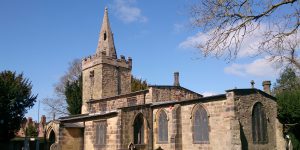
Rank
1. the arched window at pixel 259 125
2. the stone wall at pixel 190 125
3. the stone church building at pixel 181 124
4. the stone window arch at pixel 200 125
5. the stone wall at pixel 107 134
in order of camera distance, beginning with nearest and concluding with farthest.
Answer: the stone wall at pixel 190 125
the stone church building at pixel 181 124
the arched window at pixel 259 125
the stone window arch at pixel 200 125
the stone wall at pixel 107 134

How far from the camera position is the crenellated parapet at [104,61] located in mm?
38875

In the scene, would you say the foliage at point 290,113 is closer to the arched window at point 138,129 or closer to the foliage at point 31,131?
the arched window at point 138,129

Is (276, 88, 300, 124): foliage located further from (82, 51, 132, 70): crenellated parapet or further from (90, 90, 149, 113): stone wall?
(82, 51, 132, 70): crenellated parapet

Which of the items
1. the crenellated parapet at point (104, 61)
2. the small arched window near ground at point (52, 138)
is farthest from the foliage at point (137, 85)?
the small arched window near ground at point (52, 138)

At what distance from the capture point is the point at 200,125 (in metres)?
21.4

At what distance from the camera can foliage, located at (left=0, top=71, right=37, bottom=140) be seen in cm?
3023

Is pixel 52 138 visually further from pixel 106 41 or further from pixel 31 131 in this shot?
pixel 31 131

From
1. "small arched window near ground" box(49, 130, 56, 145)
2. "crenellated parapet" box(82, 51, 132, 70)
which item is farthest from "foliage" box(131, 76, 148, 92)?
"small arched window near ground" box(49, 130, 56, 145)

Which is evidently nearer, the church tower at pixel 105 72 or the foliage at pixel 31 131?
the church tower at pixel 105 72

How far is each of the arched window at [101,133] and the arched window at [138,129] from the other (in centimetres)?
267

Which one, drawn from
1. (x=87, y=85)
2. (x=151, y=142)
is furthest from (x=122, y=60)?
(x=151, y=142)

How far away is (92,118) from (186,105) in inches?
337

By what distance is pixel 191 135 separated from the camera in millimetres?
21891

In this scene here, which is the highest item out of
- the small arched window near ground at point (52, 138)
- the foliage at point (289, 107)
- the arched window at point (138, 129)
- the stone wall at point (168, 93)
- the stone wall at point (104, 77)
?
the stone wall at point (104, 77)
